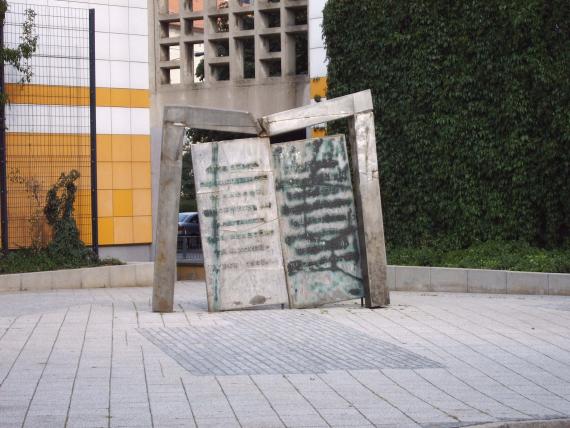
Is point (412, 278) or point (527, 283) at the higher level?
point (412, 278)

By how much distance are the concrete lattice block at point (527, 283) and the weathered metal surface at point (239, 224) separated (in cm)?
495

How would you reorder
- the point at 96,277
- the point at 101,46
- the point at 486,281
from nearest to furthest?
1. the point at 486,281
2. the point at 96,277
3. the point at 101,46

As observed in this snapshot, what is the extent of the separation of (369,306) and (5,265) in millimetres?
8289

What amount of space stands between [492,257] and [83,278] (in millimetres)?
7323

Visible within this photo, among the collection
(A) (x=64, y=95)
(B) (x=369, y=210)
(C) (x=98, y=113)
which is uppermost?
(A) (x=64, y=95)

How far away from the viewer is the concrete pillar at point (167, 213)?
43.1ft

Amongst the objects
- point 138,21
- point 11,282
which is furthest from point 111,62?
point 11,282

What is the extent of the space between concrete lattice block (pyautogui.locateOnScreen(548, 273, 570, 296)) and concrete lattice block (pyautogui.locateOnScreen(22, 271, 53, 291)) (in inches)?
340

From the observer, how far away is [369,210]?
13789 mm

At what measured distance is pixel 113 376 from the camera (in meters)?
8.72

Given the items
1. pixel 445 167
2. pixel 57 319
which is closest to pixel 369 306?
pixel 57 319

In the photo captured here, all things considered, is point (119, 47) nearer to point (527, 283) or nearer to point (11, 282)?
point (11, 282)

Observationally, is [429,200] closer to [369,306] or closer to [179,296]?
[179,296]

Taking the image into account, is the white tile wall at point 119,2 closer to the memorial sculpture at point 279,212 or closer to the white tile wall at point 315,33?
the white tile wall at point 315,33
